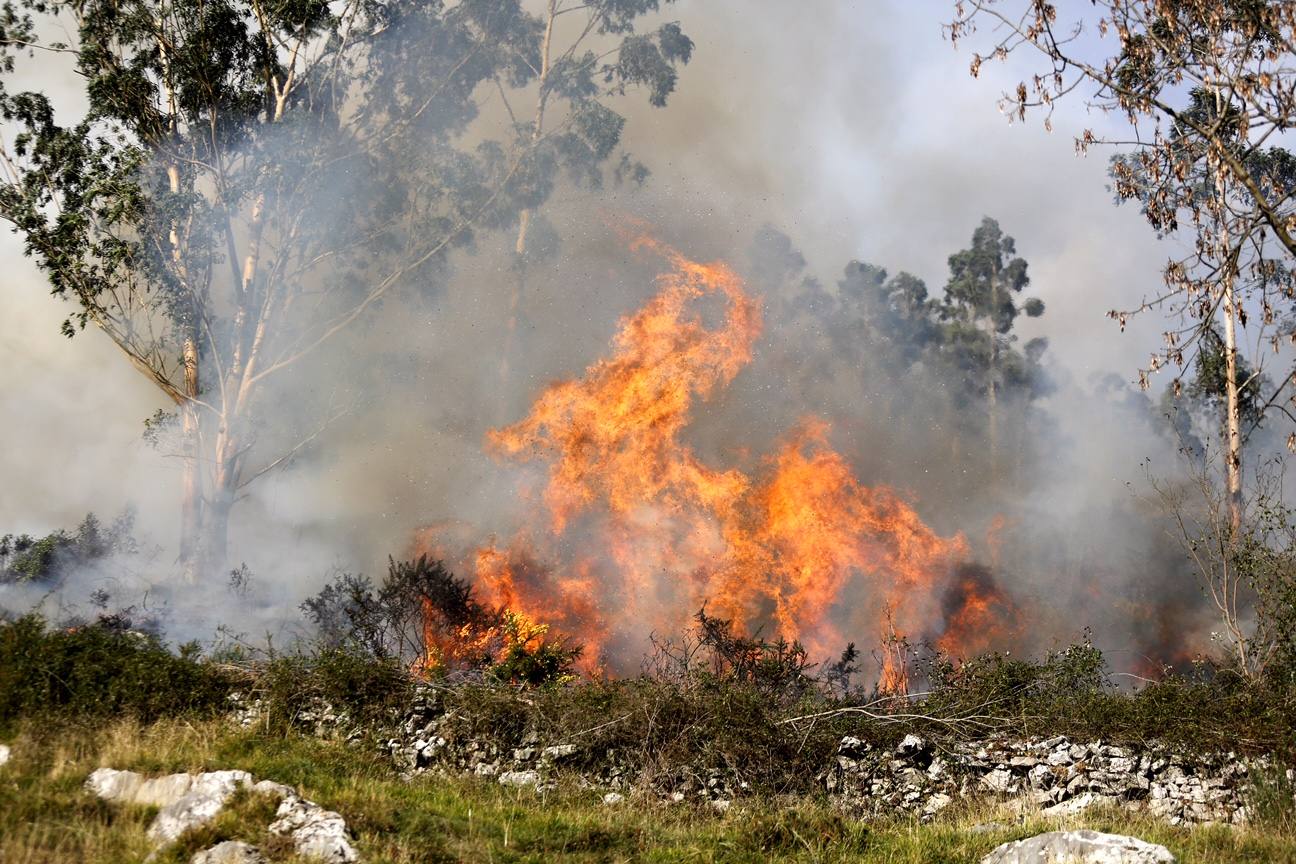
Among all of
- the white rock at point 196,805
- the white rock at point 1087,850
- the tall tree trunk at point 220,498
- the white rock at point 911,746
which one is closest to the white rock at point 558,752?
the white rock at point 196,805

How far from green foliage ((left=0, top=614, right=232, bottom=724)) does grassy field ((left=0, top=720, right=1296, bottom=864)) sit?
551mm

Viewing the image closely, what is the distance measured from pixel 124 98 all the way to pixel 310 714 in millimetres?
21194

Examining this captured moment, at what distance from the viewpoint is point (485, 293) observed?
121 feet

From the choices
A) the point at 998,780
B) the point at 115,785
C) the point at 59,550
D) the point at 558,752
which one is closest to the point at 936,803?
the point at 998,780

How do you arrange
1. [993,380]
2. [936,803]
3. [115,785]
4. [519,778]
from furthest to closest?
[993,380] → [936,803] → [519,778] → [115,785]

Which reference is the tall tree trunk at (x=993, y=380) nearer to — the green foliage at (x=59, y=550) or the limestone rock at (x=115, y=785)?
the green foliage at (x=59, y=550)

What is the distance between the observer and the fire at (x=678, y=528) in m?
28.9

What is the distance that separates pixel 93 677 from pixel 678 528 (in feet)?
69.5

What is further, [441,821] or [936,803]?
[936,803]

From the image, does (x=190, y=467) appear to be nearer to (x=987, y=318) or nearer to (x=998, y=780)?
(x=998, y=780)

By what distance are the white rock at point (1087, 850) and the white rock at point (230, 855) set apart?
6.38 metres

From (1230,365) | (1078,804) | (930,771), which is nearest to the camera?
(1078,804)

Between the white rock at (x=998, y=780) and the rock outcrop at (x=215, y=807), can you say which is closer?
the rock outcrop at (x=215, y=807)

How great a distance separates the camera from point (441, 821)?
8.32m
